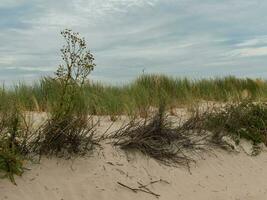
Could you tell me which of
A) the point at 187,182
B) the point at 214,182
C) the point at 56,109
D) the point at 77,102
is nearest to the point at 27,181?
the point at 56,109

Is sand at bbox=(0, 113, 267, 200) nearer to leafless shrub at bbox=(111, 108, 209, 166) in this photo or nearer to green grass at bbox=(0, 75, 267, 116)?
leafless shrub at bbox=(111, 108, 209, 166)

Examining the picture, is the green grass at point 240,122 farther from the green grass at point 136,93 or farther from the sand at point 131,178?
the green grass at point 136,93

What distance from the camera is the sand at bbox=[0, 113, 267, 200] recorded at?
21.1 feet

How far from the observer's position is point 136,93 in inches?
454

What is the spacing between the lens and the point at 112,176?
7090 millimetres

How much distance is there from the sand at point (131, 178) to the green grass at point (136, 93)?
2.31 ft

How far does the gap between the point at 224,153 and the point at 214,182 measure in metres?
1.12

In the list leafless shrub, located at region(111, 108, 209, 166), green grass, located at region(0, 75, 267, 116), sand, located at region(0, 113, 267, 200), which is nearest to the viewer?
sand, located at region(0, 113, 267, 200)

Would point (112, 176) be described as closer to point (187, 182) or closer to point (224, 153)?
point (187, 182)

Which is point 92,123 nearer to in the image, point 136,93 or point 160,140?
point 160,140

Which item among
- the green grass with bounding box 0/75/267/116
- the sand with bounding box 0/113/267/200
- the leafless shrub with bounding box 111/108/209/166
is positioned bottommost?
the sand with bounding box 0/113/267/200

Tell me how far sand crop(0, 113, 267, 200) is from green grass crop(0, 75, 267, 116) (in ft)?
2.31

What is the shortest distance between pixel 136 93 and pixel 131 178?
446 cm

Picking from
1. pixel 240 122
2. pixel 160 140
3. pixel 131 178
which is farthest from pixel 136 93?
pixel 131 178
